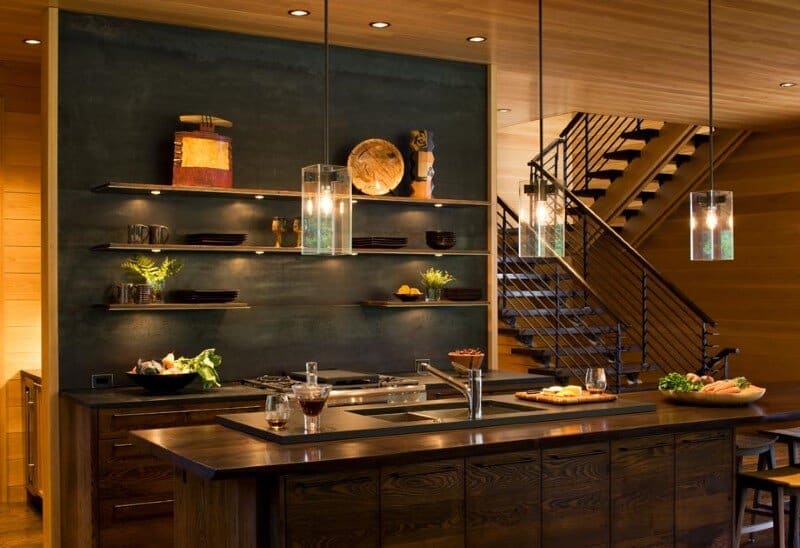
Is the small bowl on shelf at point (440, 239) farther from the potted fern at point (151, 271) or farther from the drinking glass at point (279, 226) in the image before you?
the potted fern at point (151, 271)

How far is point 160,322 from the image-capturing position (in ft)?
18.1

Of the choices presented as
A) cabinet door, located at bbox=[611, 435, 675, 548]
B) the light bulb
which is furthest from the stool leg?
the light bulb

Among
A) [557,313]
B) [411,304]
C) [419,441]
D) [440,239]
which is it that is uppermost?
[440,239]

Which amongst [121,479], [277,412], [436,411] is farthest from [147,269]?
[277,412]

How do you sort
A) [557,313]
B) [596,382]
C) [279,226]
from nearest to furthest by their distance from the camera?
[596,382], [279,226], [557,313]

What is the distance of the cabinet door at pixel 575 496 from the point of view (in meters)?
3.67

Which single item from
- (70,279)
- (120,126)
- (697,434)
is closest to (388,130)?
(120,126)

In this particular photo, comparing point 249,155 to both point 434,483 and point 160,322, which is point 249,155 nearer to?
point 160,322

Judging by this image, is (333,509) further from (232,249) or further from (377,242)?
(377,242)

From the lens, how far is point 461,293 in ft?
20.7

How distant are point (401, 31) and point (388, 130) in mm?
728

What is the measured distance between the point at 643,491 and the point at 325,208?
1.69 metres

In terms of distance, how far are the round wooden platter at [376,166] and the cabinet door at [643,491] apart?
8.89ft

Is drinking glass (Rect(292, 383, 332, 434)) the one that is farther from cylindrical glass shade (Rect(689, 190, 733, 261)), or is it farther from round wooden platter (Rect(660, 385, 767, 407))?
round wooden platter (Rect(660, 385, 767, 407))
